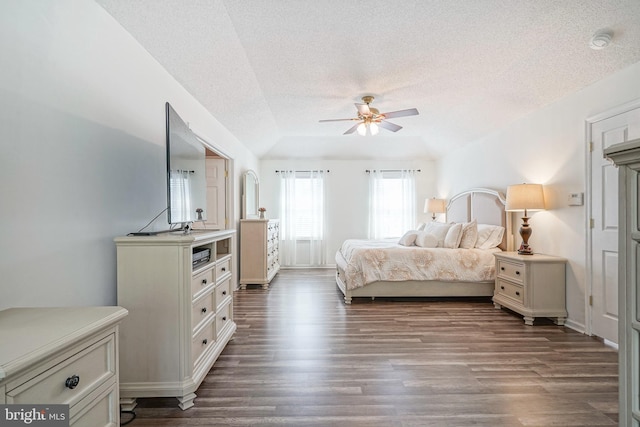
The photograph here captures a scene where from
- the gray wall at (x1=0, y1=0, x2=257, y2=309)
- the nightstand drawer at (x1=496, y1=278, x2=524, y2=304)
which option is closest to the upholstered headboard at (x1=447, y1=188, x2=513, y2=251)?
the nightstand drawer at (x1=496, y1=278, x2=524, y2=304)

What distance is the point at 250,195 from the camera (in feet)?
18.1

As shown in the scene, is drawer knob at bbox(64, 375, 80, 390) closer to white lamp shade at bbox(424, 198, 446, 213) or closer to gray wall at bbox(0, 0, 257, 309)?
gray wall at bbox(0, 0, 257, 309)

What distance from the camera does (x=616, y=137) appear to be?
2629mm

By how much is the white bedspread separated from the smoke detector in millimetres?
2371

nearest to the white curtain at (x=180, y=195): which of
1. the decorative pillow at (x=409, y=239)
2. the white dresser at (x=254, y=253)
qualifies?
the white dresser at (x=254, y=253)

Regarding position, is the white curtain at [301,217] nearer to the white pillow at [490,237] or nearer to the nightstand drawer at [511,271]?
the white pillow at [490,237]

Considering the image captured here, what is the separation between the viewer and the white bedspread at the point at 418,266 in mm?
3908

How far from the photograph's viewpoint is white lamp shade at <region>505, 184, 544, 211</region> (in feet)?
10.8

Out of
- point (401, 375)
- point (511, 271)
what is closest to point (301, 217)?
point (511, 271)

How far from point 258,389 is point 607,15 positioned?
3546 mm

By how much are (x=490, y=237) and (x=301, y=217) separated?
3.63 meters

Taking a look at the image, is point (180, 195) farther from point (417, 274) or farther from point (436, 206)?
point (436, 206)

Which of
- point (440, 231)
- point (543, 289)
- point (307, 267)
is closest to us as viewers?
point (543, 289)

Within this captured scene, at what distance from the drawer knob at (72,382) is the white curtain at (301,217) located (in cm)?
555
